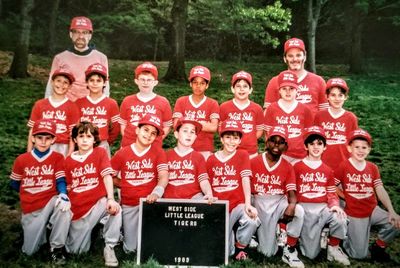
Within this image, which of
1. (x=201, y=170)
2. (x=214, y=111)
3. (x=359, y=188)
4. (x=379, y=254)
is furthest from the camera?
(x=214, y=111)

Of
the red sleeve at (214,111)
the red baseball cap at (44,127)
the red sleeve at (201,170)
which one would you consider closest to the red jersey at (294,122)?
the red sleeve at (214,111)

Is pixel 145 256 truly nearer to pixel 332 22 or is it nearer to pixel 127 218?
pixel 127 218

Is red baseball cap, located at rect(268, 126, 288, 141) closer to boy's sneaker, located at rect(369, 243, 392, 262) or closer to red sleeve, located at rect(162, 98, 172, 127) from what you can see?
red sleeve, located at rect(162, 98, 172, 127)

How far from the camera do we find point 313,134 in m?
5.34

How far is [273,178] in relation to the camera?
212 inches

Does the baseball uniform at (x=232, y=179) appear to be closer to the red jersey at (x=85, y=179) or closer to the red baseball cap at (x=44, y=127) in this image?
the red jersey at (x=85, y=179)

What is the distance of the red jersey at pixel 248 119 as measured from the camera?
5941 millimetres

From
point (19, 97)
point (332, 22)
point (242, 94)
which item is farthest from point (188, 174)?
point (332, 22)

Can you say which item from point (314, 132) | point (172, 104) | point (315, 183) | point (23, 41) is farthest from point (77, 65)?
point (23, 41)

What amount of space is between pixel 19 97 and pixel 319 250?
10.9 metres

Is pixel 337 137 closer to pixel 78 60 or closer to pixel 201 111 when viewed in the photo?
pixel 201 111

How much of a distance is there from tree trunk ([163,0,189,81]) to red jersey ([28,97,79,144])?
12.0 metres

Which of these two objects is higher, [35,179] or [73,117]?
[73,117]

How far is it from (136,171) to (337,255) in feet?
8.41
